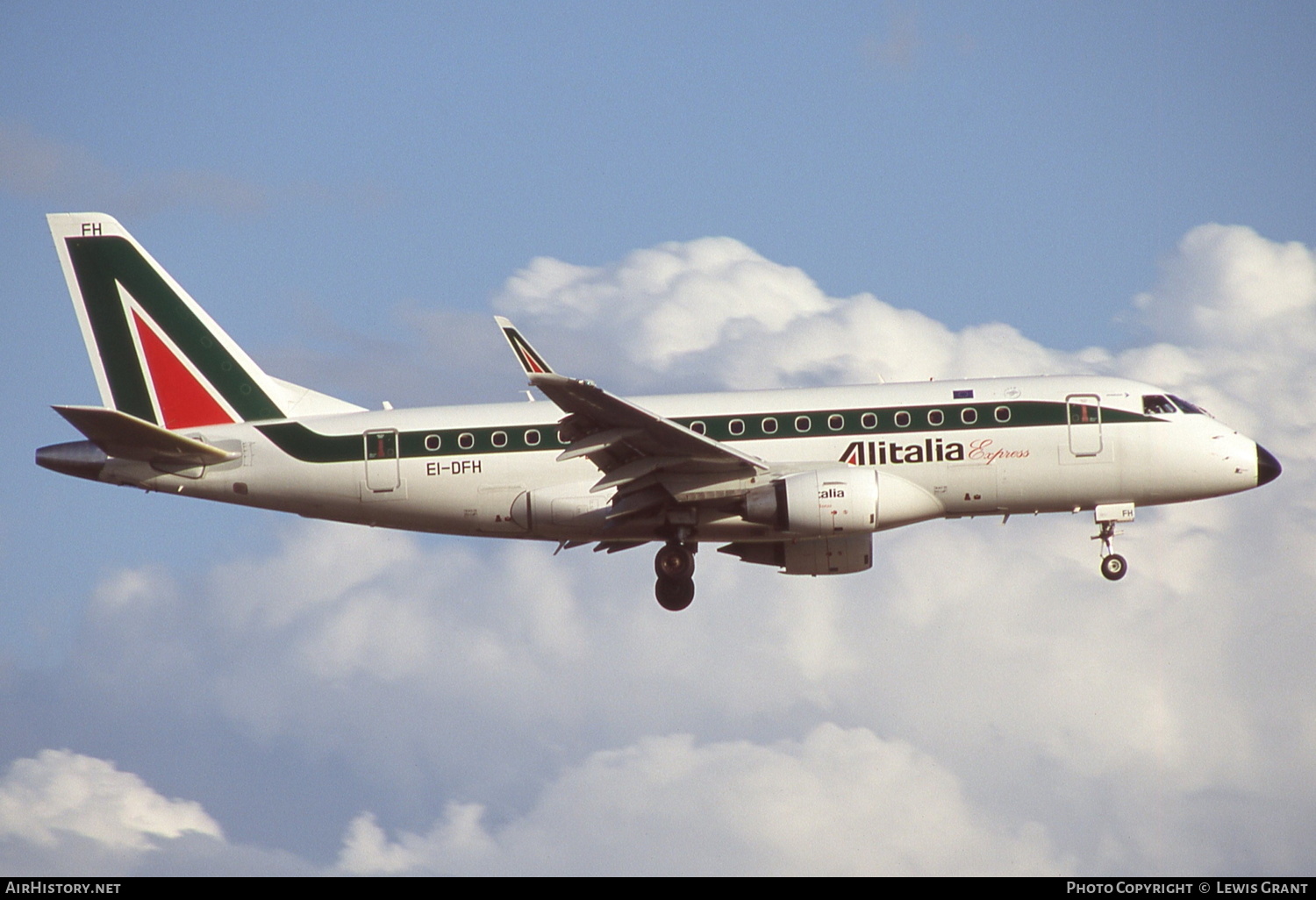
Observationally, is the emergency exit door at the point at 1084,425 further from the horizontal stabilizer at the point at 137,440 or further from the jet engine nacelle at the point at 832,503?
the horizontal stabilizer at the point at 137,440

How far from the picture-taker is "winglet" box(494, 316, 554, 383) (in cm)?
3319

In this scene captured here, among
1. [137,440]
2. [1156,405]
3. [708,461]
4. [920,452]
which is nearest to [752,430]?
[708,461]

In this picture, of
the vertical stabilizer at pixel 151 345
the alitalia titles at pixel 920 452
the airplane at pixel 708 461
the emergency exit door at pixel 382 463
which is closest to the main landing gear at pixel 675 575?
the airplane at pixel 708 461

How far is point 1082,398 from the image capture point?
3809 centimetres

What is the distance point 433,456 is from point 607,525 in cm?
499

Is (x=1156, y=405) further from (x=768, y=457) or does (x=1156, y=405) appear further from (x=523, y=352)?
(x=523, y=352)

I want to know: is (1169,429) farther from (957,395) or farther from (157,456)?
(157,456)

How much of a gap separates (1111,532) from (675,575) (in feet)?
37.9

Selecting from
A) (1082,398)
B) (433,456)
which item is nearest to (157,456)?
(433,456)

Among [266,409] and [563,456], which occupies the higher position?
[266,409]

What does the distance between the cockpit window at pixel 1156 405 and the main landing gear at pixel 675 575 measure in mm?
12434

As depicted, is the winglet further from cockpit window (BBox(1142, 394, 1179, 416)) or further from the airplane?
cockpit window (BBox(1142, 394, 1179, 416))
